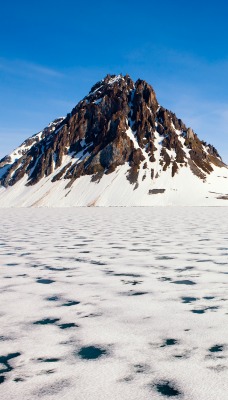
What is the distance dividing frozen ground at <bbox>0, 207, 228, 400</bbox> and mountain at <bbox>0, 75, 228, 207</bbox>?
10788 centimetres

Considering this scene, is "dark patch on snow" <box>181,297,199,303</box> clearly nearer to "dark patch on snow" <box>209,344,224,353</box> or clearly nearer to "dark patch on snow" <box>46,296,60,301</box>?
"dark patch on snow" <box>209,344,224,353</box>

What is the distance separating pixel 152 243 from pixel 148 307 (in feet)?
28.1

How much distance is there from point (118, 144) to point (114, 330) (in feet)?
476

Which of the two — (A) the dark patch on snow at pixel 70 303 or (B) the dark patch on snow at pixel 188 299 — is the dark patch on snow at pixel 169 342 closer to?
(B) the dark patch on snow at pixel 188 299

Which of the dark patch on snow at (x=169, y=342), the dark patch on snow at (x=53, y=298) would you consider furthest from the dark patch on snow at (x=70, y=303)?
the dark patch on snow at (x=169, y=342)

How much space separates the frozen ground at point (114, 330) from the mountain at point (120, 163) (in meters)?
108

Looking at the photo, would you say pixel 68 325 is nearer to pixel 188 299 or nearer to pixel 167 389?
pixel 167 389

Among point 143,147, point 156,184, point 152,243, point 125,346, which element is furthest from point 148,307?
point 143,147

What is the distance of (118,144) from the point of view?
14775 cm

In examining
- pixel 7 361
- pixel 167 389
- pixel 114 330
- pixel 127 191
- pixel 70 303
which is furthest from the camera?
pixel 127 191

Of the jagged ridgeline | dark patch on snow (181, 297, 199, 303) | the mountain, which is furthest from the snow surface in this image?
dark patch on snow (181, 297, 199, 303)

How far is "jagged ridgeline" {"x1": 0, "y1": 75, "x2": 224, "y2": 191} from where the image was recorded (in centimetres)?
14662

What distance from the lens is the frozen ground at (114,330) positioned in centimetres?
355

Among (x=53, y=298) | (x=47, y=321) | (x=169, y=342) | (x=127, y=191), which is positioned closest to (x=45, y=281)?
(x=53, y=298)
